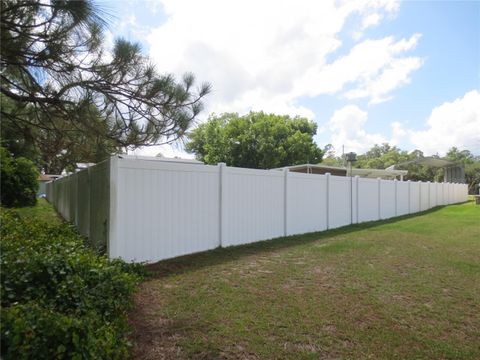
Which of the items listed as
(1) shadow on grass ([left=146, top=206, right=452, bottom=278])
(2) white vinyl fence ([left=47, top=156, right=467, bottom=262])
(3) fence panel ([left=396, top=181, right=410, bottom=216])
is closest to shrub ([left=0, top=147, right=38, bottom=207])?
(2) white vinyl fence ([left=47, top=156, right=467, bottom=262])

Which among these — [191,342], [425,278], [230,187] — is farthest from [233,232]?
[191,342]

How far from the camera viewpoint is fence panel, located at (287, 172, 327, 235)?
27.2ft

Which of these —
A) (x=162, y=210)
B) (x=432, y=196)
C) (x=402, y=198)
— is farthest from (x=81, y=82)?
(x=432, y=196)

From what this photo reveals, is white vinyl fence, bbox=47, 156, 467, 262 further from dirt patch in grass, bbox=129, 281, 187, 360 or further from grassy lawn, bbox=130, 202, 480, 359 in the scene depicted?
dirt patch in grass, bbox=129, 281, 187, 360

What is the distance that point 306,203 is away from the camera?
884 cm

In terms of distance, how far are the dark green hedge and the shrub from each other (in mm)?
9783

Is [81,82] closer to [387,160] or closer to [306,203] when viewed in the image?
[306,203]

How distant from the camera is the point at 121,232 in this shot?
190 inches

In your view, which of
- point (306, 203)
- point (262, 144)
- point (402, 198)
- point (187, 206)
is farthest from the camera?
point (262, 144)

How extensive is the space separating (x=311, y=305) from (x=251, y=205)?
3560 mm

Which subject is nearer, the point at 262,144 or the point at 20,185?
the point at 20,185

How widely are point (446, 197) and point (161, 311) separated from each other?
2278cm

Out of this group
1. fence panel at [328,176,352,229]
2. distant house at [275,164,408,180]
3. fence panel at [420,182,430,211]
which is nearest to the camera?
fence panel at [328,176,352,229]

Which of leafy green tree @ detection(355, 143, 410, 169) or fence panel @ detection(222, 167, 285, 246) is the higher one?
leafy green tree @ detection(355, 143, 410, 169)
